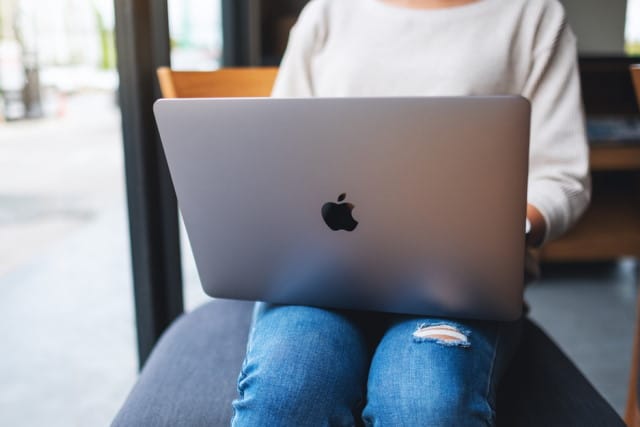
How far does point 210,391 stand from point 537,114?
591 millimetres

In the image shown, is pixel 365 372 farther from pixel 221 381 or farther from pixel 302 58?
pixel 302 58

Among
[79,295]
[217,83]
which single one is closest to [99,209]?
[79,295]

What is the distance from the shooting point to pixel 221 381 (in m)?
0.83

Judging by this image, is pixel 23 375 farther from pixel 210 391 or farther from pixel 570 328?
pixel 570 328

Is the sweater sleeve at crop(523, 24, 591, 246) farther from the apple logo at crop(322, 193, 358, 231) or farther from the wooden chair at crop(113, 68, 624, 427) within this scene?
the apple logo at crop(322, 193, 358, 231)

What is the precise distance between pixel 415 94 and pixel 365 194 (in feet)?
1.29

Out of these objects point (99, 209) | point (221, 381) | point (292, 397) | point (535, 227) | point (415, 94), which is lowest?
point (99, 209)

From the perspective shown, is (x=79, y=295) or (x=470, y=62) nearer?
(x=470, y=62)

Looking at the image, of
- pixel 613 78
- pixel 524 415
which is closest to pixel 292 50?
pixel 524 415

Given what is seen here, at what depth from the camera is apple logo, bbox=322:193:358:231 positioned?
0.61m

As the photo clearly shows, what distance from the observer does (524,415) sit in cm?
73

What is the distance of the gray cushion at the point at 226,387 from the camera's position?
0.74m

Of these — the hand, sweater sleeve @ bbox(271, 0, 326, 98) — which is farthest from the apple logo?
sweater sleeve @ bbox(271, 0, 326, 98)

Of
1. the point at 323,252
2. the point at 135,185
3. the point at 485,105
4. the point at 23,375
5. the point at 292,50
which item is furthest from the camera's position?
the point at 23,375
